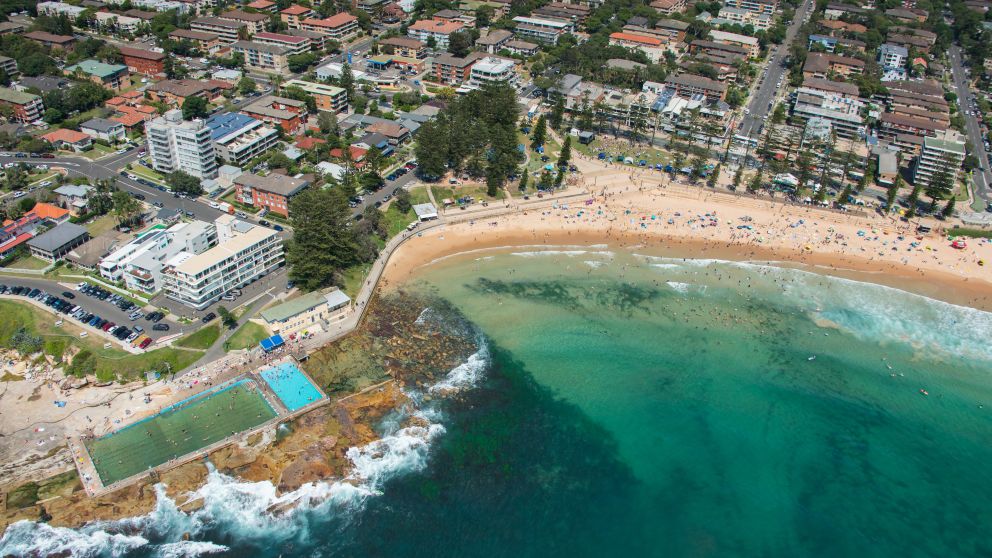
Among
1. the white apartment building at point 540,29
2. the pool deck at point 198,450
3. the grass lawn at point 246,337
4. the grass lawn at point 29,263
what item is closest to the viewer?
the pool deck at point 198,450

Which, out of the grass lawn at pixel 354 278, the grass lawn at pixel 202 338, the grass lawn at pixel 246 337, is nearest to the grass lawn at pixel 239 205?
the grass lawn at pixel 354 278

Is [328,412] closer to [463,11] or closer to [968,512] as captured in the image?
[968,512]

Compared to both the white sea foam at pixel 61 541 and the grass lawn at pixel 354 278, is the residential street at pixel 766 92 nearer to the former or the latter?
the grass lawn at pixel 354 278

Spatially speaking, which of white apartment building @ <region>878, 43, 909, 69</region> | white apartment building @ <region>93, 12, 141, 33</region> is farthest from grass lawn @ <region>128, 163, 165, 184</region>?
white apartment building @ <region>878, 43, 909, 69</region>

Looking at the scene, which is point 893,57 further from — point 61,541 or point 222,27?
point 61,541

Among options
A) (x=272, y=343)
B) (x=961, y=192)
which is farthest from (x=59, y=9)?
(x=961, y=192)

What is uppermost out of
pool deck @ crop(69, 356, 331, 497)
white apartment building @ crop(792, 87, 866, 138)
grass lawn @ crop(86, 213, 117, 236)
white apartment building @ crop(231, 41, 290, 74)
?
white apartment building @ crop(792, 87, 866, 138)

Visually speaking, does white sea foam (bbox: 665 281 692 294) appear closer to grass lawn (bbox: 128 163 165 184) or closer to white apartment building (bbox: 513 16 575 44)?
grass lawn (bbox: 128 163 165 184)
